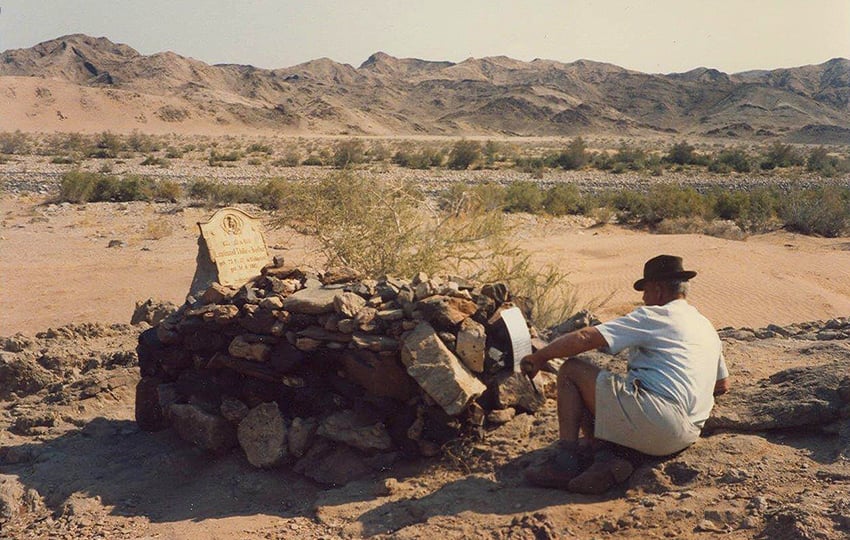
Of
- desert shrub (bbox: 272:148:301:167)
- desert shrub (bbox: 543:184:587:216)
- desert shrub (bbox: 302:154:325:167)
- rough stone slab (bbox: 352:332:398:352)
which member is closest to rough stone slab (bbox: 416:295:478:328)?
rough stone slab (bbox: 352:332:398:352)

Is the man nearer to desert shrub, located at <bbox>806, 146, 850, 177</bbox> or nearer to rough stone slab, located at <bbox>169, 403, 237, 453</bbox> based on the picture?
rough stone slab, located at <bbox>169, 403, 237, 453</bbox>

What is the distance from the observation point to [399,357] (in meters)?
5.76

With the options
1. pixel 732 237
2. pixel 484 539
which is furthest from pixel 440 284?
pixel 732 237

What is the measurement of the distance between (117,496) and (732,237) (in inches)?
653

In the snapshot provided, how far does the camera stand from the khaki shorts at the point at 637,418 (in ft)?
15.1

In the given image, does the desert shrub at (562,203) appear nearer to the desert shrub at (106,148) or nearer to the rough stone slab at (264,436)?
the rough stone slab at (264,436)

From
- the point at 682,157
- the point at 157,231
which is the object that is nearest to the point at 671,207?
the point at 157,231

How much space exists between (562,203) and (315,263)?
1213 centimetres

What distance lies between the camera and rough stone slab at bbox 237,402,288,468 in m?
5.92

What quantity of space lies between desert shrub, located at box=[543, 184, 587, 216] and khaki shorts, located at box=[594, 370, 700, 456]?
17.4 metres

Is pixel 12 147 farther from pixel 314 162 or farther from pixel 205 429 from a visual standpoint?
pixel 205 429

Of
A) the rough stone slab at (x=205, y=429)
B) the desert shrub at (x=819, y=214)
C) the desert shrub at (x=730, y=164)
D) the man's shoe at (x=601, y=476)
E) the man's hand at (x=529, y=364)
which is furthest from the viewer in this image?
the desert shrub at (x=730, y=164)

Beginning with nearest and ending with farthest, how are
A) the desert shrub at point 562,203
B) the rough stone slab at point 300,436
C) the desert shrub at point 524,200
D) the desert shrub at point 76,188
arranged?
1. the rough stone slab at point 300,436
2. the desert shrub at point 562,203
3. the desert shrub at point 524,200
4. the desert shrub at point 76,188

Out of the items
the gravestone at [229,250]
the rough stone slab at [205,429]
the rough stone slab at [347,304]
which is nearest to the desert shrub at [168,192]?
the gravestone at [229,250]
